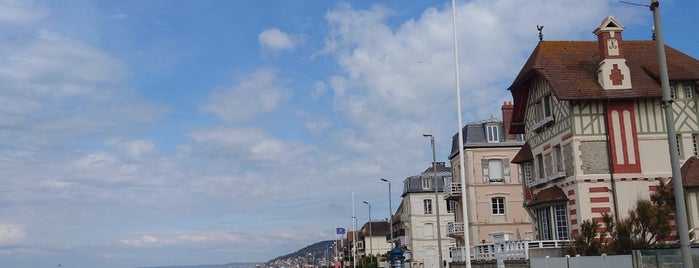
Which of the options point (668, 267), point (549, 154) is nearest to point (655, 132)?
point (549, 154)

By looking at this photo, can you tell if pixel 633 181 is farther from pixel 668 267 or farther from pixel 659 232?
pixel 668 267

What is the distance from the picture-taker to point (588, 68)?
1320 inches

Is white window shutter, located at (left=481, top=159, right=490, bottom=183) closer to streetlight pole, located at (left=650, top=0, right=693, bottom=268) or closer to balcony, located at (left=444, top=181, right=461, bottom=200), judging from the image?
balcony, located at (left=444, top=181, right=461, bottom=200)

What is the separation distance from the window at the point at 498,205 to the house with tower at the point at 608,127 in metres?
19.6

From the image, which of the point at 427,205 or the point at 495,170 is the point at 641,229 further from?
the point at 427,205

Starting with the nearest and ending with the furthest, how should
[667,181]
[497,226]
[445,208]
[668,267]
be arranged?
[668,267], [667,181], [497,226], [445,208]

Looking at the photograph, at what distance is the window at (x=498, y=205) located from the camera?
177 ft

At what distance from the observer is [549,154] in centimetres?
3497

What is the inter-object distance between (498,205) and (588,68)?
72.7 ft

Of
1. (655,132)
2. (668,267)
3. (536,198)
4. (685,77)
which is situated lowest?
(668,267)

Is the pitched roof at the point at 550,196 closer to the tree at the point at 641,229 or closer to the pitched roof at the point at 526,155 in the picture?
the pitched roof at the point at 526,155

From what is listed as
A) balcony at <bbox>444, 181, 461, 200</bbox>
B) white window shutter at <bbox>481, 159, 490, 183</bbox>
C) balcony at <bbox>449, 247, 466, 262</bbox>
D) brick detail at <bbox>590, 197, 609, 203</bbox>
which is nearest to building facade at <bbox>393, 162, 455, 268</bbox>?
balcony at <bbox>444, 181, 461, 200</bbox>

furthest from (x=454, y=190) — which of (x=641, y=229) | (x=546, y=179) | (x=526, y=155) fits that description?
(x=641, y=229)

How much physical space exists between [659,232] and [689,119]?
313 inches
